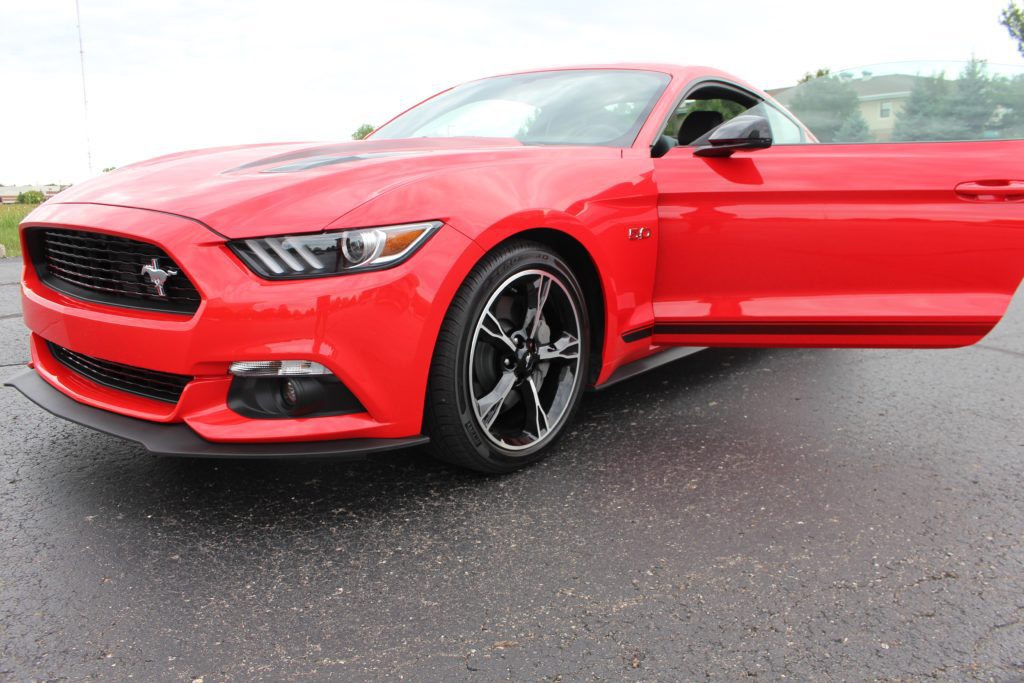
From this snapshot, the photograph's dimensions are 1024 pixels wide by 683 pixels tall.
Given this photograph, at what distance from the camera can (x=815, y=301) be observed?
10.2 ft

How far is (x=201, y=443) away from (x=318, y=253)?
599 millimetres

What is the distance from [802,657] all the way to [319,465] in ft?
5.48

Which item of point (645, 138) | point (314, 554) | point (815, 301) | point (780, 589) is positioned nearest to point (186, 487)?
point (314, 554)

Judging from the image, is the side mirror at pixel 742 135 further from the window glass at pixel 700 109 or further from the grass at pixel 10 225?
the grass at pixel 10 225

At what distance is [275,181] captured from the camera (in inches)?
89.8

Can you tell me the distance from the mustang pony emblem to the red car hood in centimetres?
16

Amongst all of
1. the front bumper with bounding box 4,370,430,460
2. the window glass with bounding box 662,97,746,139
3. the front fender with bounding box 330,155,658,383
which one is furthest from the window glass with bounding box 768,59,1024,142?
the front bumper with bounding box 4,370,430,460

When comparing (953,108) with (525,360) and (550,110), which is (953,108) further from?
(525,360)

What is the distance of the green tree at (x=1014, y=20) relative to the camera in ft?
107

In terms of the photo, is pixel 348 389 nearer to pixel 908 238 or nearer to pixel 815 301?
pixel 815 301

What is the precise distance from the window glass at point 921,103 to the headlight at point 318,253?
7.46 feet

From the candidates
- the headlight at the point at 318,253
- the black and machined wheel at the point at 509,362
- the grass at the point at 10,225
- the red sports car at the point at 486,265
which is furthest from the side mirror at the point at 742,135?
the grass at the point at 10,225

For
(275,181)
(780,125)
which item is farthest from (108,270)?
(780,125)

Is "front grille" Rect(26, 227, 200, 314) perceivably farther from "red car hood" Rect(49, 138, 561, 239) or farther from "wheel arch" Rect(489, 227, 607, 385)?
"wheel arch" Rect(489, 227, 607, 385)
